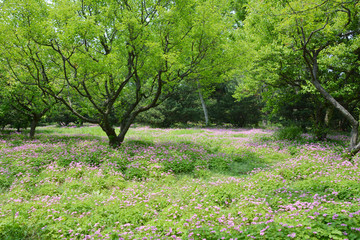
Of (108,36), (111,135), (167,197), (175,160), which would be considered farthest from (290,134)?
(108,36)

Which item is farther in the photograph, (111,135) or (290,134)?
(290,134)

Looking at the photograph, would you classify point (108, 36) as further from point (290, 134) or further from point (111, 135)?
point (290, 134)

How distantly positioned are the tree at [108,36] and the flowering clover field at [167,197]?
340cm

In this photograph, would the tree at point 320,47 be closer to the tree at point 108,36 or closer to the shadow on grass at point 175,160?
the tree at point 108,36

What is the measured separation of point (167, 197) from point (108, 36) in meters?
9.25

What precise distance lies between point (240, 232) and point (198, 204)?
1.35m

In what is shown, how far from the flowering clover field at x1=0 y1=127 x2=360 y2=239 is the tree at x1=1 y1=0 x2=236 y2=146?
3.40 m

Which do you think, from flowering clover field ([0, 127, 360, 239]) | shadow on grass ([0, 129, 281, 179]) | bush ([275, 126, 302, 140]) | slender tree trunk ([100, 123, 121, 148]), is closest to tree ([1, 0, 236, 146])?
slender tree trunk ([100, 123, 121, 148])

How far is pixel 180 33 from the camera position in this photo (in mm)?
10609

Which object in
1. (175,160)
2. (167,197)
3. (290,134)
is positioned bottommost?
(167,197)

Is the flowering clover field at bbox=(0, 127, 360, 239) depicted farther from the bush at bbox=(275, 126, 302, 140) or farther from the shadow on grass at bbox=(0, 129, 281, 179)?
the bush at bbox=(275, 126, 302, 140)

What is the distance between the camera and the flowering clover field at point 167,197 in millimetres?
3801

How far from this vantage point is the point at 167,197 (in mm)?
5730

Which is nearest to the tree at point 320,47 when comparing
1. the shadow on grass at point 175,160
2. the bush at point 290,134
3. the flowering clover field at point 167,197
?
the bush at point 290,134
